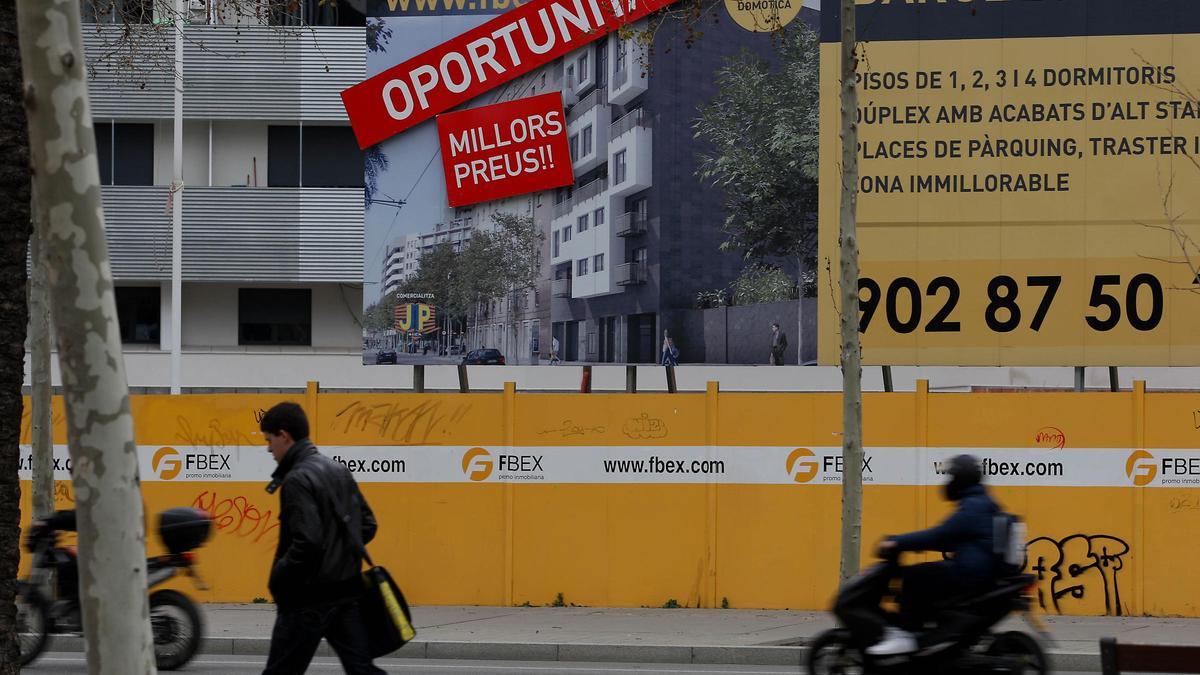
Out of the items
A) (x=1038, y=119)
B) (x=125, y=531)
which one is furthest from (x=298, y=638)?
(x=1038, y=119)

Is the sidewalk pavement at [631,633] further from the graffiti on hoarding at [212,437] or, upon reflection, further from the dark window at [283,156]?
the dark window at [283,156]

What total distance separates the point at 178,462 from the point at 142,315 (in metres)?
19.6

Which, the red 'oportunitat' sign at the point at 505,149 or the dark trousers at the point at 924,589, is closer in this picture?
the dark trousers at the point at 924,589

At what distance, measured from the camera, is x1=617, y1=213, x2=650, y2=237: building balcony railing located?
2212cm

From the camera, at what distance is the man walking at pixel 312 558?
597 cm

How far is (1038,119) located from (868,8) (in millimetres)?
2739

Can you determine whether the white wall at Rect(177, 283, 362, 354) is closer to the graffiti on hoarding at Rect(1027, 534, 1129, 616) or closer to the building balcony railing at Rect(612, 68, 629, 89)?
the building balcony railing at Rect(612, 68, 629, 89)

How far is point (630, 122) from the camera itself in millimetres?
22047

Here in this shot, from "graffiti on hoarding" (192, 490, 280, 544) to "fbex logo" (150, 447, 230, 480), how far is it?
275 millimetres

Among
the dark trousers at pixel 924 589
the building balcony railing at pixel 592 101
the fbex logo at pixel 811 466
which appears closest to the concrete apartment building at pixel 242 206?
→ the building balcony railing at pixel 592 101

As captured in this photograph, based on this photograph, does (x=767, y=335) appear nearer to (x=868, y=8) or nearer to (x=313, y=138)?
(x=868, y=8)

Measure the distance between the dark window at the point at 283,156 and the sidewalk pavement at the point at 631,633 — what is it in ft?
65.2

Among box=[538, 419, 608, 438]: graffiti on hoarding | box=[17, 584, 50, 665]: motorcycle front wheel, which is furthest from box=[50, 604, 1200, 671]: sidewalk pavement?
box=[538, 419, 608, 438]: graffiti on hoarding

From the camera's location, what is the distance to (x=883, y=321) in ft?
57.9
